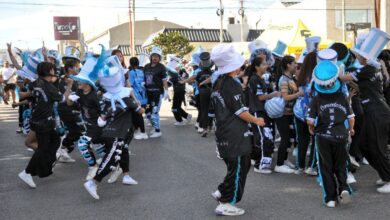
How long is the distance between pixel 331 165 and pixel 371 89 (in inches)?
49.0

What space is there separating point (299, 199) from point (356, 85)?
5.50 ft

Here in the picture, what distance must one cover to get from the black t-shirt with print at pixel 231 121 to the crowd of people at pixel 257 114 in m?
0.01

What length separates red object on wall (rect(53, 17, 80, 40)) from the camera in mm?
109125

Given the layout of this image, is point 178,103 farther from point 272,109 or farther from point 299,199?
point 299,199

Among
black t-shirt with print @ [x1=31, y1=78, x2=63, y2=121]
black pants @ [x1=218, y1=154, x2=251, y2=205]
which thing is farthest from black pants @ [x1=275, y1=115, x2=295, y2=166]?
black t-shirt with print @ [x1=31, y1=78, x2=63, y2=121]

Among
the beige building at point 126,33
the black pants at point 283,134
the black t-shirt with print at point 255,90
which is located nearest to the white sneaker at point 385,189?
the black pants at point 283,134

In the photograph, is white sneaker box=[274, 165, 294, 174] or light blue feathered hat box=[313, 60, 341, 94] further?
white sneaker box=[274, 165, 294, 174]

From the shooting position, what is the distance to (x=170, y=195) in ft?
20.5

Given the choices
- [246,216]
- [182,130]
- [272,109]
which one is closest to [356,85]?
[272,109]

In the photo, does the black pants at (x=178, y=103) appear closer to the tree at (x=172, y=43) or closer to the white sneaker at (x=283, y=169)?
the white sneaker at (x=283, y=169)

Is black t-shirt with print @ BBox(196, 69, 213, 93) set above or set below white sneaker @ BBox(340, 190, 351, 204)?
above

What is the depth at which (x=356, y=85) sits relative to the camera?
6184mm

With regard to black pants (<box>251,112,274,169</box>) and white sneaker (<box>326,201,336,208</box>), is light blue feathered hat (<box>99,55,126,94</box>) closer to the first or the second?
black pants (<box>251,112,274,169</box>)

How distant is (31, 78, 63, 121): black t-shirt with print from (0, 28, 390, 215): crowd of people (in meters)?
0.02
